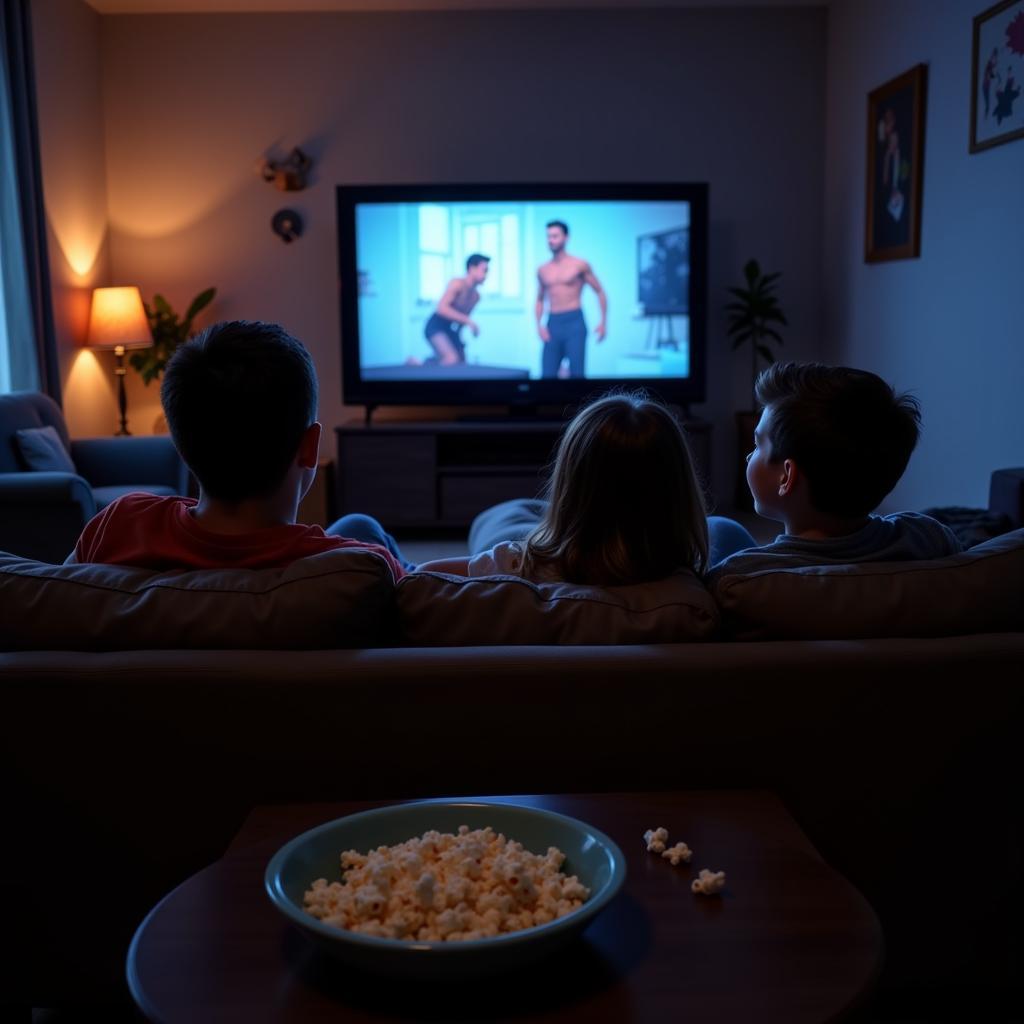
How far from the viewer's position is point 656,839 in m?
1.02

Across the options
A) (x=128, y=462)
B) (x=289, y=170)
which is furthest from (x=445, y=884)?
(x=289, y=170)

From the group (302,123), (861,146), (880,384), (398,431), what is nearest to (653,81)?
(861,146)

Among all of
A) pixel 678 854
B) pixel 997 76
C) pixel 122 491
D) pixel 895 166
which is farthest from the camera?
pixel 895 166

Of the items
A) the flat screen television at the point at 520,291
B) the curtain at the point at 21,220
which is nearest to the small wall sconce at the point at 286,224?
the flat screen television at the point at 520,291

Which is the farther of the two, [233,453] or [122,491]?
[122,491]

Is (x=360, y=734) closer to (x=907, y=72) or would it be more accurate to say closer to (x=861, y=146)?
(x=907, y=72)

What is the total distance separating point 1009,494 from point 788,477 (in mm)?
1906

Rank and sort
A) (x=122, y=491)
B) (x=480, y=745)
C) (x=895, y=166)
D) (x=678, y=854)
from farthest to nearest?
(x=895, y=166) < (x=122, y=491) < (x=480, y=745) < (x=678, y=854)

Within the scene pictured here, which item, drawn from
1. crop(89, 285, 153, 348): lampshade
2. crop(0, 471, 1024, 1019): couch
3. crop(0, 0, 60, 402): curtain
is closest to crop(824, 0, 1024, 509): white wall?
crop(0, 471, 1024, 1019): couch

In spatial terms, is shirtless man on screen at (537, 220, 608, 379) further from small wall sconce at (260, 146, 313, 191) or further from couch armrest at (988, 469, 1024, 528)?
couch armrest at (988, 469, 1024, 528)

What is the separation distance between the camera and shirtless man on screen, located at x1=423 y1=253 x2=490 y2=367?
5.55 metres

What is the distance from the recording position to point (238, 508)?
150 centimetres

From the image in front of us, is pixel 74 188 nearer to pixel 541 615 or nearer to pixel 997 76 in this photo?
pixel 997 76

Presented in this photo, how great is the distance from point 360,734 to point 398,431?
165 inches
